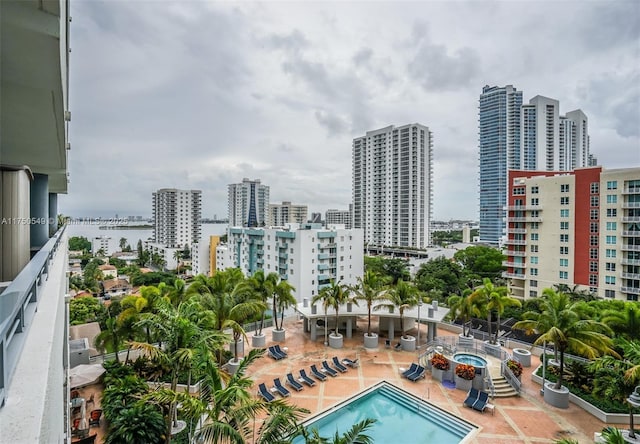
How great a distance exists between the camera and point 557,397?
12625mm

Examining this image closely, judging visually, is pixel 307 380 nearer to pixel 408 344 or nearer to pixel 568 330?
pixel 408 344

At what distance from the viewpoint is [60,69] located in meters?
3.74

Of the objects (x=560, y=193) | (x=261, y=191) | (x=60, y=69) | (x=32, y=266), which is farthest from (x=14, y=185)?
(x=261, y=191)

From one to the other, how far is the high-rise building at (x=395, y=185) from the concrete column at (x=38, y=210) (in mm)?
66901

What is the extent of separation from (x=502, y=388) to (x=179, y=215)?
92600 millimetres

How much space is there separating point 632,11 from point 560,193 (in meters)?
18.5

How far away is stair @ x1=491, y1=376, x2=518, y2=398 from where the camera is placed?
1351cm

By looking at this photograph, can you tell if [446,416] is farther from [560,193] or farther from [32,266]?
[560,193]

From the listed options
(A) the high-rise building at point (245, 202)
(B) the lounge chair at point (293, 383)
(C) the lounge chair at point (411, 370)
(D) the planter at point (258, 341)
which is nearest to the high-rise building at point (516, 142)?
(A) the high-rise building at point (245, 202)

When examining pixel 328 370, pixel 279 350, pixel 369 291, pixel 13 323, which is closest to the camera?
pixel 13 323

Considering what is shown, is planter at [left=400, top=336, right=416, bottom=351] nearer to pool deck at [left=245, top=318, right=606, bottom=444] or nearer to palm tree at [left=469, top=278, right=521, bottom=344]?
pool deck at [left=245, top=318, right=606, bottom=444]

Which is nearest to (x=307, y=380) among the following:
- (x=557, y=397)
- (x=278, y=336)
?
(x=278, y=336)

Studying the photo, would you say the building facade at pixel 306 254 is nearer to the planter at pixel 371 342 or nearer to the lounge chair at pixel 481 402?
the planter at pixel 371 342

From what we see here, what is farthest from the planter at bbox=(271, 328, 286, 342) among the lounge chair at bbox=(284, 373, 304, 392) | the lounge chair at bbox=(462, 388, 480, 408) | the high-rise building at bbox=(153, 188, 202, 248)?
the high-rise building at bbox=(153, 188, 202, 248)
